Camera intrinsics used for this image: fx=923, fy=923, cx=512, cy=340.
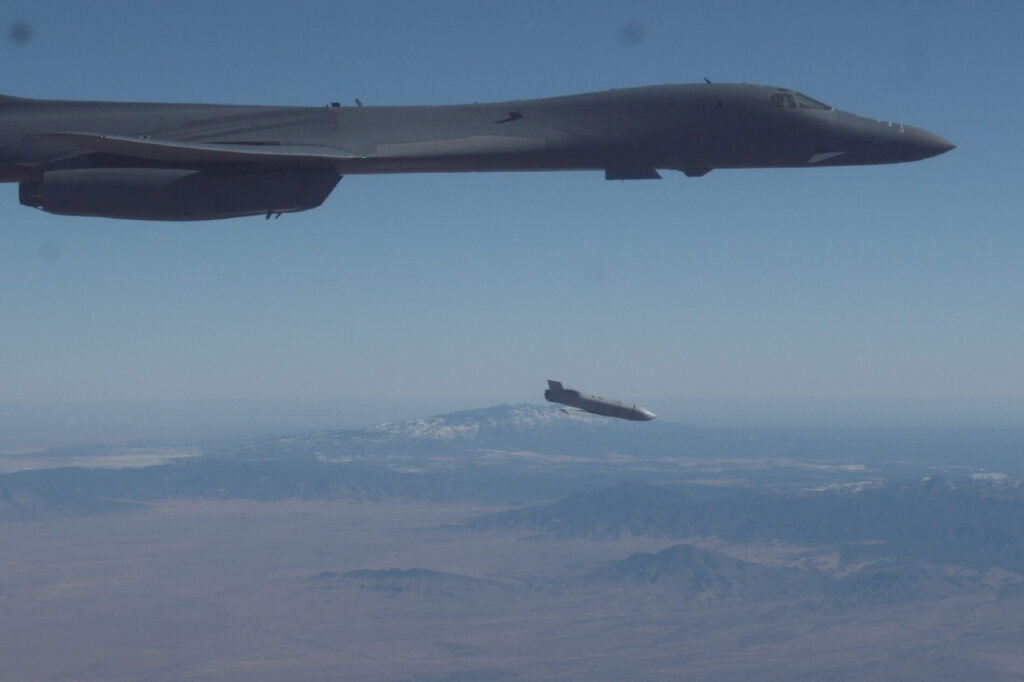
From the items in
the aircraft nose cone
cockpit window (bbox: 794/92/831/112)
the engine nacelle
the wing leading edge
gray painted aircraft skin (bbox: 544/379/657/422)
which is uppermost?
cockpit window (bbox: 794/92/831/112)

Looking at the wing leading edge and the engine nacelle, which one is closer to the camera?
the wing leading edge

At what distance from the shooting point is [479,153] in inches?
1105

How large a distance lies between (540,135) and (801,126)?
27.8ft

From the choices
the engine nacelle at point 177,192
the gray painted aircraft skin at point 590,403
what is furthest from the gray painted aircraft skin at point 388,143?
the gray painted aircraft skin at point 590,403

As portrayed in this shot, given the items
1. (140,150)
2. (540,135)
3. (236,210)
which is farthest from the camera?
(540,135)

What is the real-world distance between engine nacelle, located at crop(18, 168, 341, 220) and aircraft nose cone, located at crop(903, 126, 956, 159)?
18.4 metres

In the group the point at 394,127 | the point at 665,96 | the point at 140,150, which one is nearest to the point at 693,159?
the point at 665,96

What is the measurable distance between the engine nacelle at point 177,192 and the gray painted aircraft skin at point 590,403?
50.7ft

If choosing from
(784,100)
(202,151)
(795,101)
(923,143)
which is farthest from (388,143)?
(923,143)

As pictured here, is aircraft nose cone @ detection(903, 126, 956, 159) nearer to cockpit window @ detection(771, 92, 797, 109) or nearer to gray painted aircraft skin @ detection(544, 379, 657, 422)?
cockpit window @ detection(771, 92, 797, 109)

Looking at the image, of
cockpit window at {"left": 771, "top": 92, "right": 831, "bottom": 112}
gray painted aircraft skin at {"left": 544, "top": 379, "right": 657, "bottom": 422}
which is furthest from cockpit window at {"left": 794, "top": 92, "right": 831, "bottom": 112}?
gray painted aircraft skin at {"left": 544, "top": 379, "right": 657, "bottom": 422}

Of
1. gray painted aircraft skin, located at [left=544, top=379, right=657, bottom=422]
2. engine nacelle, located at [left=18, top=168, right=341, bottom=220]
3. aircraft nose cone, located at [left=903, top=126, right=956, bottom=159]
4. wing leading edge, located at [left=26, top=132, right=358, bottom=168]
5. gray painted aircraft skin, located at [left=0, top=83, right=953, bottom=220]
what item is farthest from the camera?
gray painted aircraft skin, located at [left=544, top=379, right=657, bottom=422]

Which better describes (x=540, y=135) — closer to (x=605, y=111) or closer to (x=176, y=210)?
(x=605, y=111)

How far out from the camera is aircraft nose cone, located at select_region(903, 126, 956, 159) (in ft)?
96.8
